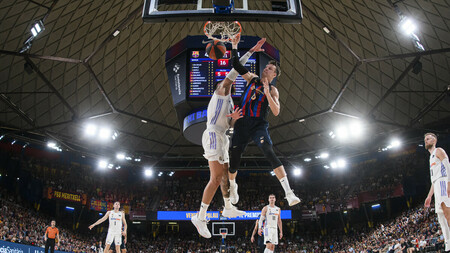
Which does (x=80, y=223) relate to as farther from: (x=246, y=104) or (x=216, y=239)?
(x=246, y=104)

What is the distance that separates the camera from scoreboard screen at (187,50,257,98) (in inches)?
727

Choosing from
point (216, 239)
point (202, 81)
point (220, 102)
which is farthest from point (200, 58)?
point (216, 239)

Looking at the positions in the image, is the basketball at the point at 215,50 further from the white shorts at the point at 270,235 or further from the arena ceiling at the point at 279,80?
the arena ceiling at the point at 279,80

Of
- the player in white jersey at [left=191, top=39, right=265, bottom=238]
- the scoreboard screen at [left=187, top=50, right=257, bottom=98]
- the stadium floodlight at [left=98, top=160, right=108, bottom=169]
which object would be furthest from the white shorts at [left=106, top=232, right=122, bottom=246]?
the stadium floodlight at [left=98, top=160, right=108, bottom=169]

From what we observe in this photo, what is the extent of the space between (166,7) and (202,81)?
9.51 m

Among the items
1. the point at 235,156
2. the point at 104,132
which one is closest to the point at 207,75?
the point at 235,156

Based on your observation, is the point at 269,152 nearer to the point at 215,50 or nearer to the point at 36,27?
the point at 215,50

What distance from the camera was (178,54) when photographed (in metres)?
19.6

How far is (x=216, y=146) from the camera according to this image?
780cm

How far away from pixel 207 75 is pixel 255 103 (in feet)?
35.6

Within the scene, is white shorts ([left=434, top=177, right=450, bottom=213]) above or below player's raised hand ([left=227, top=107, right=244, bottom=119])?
below

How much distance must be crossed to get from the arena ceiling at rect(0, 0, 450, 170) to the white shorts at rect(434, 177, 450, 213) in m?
11.9

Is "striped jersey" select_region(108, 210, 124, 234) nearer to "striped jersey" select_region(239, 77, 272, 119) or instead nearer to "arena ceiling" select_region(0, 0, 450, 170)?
"arena ceiling" select_region(0, 0, 450, 170)

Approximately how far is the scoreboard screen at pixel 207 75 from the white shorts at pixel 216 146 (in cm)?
1043
